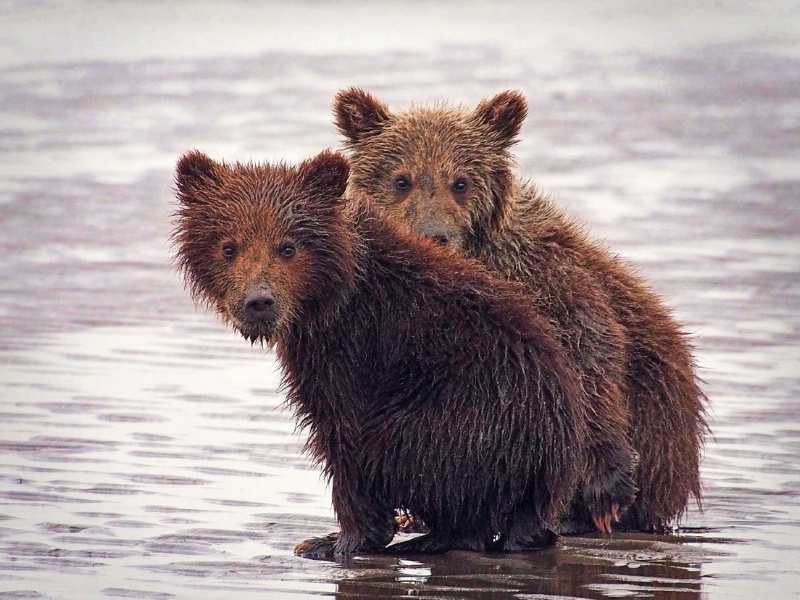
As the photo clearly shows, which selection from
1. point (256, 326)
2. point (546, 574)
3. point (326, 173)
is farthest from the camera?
point (326, 173)

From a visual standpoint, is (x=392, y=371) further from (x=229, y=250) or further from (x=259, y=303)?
(x=229, y=250)

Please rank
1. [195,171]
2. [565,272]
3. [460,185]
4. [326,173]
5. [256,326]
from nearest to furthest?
[256,326] → [326,173] → [195,171] → [565,272] → [460,185]

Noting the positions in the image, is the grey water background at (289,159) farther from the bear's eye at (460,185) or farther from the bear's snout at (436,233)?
the bear's eye at (460,185)

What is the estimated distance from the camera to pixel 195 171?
26.3ft

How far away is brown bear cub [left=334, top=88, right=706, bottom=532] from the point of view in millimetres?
8750

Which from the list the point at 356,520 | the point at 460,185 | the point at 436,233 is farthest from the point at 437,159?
the point at 356,520

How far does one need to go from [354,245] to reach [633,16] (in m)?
22.7

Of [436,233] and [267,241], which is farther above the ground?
[436,233]

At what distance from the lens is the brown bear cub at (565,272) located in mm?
8750

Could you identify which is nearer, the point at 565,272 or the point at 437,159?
the point at 565,272

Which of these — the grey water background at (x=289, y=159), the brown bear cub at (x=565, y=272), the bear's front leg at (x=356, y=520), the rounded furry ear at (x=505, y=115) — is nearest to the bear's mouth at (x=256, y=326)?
the bear's front leg at (x=356, y=520)

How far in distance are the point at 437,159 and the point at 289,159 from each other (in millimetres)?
10264

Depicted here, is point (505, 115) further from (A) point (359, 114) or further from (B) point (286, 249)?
(B) point (286, 249)

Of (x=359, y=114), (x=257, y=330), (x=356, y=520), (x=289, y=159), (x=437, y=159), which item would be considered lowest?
(x=356, y=520)
